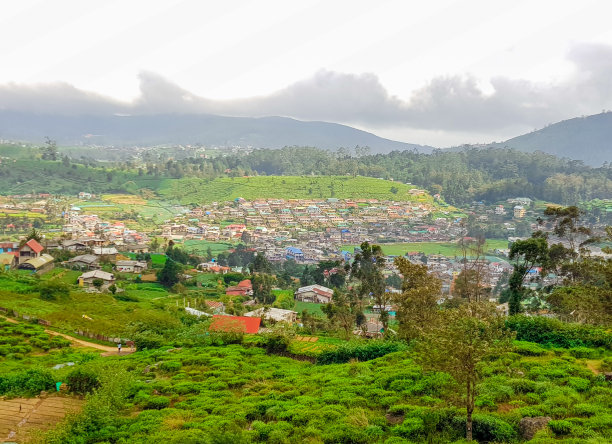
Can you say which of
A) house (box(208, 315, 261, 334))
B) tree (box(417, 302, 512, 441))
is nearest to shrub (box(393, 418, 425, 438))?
tree (box(417, 302, 512, 441))

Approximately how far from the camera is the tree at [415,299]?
15.4m

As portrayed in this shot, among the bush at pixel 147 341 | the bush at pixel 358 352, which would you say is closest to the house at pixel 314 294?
the bush at pixel 147 341

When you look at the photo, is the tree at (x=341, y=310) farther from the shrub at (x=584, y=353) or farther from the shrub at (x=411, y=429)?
the shrub at (x=411, y=429)

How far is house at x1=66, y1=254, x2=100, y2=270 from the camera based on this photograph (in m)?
40.7

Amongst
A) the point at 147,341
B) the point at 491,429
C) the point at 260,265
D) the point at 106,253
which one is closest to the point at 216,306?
the point at 260,265

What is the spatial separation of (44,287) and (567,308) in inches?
1077

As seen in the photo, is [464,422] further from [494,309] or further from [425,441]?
[494,309]

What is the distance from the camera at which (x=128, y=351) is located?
64.4 ft

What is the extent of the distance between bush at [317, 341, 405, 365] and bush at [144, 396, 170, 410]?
19.2ft

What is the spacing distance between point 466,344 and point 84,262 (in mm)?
39821

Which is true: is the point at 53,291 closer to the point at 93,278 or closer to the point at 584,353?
the point at 93,278

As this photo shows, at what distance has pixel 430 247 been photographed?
68188mm

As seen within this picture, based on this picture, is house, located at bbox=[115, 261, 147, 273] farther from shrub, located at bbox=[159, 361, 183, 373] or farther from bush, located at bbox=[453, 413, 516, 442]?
bush, located at bbox=[453, 413, 516, 442]

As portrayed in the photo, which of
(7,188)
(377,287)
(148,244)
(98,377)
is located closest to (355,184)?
(148,244)
